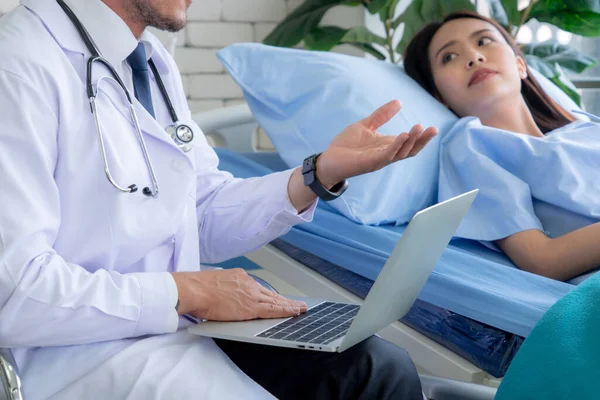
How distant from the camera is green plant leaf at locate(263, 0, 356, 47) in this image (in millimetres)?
2875

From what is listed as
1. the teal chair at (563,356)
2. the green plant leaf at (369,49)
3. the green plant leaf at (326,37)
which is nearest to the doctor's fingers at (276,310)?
the teal chair at (563,356)

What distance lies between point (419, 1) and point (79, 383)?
2084mm

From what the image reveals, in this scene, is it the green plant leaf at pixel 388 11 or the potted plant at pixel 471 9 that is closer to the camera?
the potted plant at pixel 471 9

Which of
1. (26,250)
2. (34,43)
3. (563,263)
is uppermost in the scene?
(34,43)

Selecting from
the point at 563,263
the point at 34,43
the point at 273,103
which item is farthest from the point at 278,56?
the point at 34,43

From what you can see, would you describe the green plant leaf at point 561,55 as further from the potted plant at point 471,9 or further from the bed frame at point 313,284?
the bed frame at point 313,284

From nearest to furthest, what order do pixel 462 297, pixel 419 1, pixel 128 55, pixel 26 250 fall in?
pixel 26 250, pixel 128 55, pixel 462 297, pixel 419 1

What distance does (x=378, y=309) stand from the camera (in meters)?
1.14

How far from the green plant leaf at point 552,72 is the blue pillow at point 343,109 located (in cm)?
68

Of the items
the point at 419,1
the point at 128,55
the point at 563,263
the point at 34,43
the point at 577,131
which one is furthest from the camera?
the point at 419,1

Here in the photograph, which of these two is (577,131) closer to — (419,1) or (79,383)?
(419,1)

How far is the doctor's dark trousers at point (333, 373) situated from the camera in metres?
1.23

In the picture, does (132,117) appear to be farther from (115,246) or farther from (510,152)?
(510,152)

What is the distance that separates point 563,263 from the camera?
1.68 m
